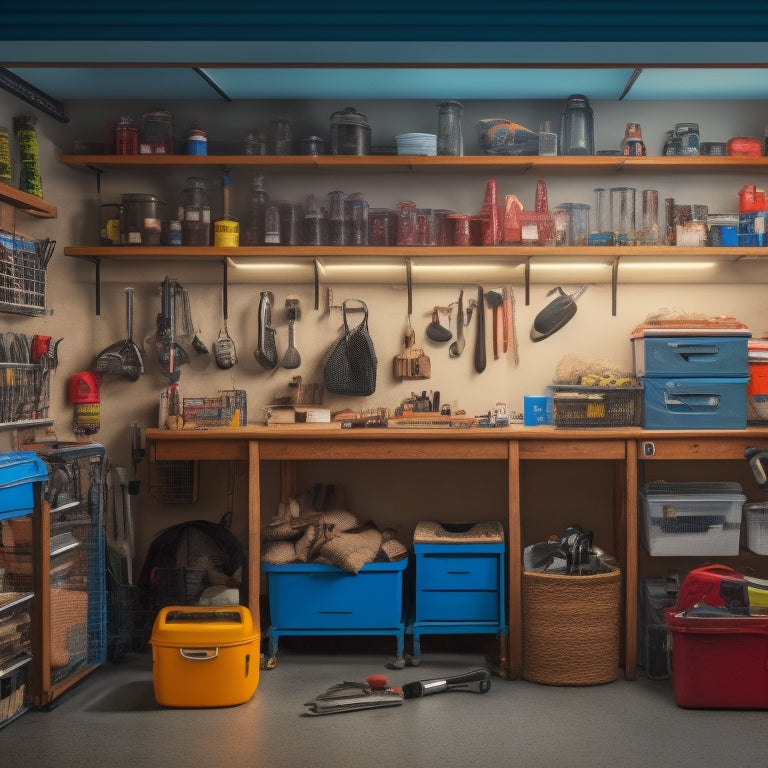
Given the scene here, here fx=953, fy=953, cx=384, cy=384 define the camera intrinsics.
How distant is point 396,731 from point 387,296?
91.3 inches

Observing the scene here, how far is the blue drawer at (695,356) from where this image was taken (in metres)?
4.49

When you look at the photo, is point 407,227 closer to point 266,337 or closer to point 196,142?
point 266,337

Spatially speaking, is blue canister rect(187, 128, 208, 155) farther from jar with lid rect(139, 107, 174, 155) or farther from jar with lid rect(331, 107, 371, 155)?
jar with lid rect(331, 107, 371, 155)

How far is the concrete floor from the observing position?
336cm

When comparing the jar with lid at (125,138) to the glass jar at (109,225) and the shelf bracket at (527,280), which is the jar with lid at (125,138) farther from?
the shelf bracket at (527,280)

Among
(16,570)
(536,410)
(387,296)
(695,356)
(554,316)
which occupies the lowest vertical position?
(16,570)

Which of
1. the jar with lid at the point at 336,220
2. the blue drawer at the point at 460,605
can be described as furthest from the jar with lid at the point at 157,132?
the blue drawer at the point at 460,605

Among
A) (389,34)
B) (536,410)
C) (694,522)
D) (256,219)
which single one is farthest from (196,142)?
(694,522)

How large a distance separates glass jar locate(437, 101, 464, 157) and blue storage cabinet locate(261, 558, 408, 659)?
2.10 m

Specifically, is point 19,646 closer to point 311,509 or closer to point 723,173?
point 311,509

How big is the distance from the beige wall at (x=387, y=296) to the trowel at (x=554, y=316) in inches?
1.7

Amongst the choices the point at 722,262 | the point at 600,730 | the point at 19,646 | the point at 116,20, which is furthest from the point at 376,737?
the point at 722,262

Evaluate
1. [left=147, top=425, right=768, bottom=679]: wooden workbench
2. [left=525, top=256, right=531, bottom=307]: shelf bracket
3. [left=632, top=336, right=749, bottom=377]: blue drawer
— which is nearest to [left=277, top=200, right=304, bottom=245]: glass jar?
[left=147, top=425, right=768, bottom=679]: wooden workbench

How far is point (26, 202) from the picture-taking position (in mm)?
4348
